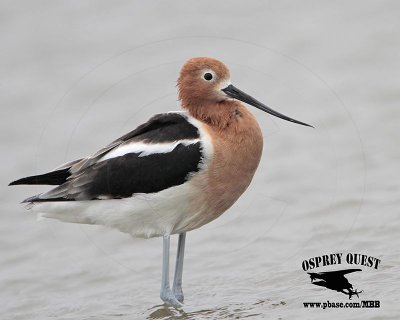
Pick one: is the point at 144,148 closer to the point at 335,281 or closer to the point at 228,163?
the point at 228,163

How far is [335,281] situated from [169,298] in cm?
154

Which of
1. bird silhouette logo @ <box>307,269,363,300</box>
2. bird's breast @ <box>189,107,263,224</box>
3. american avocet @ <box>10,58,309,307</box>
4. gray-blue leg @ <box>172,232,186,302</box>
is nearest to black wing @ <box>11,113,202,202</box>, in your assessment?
american avocet @ <box>10,58,309,307</box>

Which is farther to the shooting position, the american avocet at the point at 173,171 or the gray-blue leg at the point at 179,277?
the gray-blue leg at the point at 179,277

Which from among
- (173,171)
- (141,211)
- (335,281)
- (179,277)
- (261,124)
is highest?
(261,124)

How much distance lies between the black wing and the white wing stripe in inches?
0.6

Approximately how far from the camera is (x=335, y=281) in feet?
33.0

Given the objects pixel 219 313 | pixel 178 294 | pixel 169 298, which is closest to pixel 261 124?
pixel 178 294

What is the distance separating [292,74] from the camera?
16.2 meters

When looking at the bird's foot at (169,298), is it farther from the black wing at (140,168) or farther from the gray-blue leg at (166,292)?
the black wing at (140,168)

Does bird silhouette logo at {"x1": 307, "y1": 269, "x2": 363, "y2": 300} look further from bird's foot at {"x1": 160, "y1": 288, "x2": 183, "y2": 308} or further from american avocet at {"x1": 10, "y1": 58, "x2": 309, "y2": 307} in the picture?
bird's foot at {"x1": 160, "y1": 288, "x2": 183, "y2": 308}

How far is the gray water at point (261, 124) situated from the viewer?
10836mm

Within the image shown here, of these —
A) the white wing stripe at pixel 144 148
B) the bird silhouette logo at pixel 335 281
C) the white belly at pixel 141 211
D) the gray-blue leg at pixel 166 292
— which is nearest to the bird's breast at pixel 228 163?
the white belly at pixel 141 211

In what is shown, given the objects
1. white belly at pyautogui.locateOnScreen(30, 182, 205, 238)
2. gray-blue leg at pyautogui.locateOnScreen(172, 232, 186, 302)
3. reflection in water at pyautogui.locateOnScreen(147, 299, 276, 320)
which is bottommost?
reflection in water at pyautogui.locateOnScreen(147, 299, 276, 320)

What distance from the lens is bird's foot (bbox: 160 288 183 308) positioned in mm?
10094
